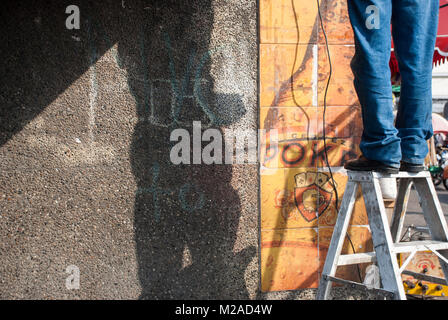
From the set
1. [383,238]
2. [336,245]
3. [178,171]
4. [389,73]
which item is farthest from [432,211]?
[178,171]

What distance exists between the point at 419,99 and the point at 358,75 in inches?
15.6

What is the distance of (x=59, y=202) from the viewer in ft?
8.82

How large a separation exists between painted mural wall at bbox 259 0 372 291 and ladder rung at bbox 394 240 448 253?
41.4 inches

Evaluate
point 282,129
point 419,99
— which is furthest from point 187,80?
point 419,99

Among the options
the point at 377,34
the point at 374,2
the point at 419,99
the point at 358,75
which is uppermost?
the point at 374,2

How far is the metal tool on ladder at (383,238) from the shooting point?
1.79 metres

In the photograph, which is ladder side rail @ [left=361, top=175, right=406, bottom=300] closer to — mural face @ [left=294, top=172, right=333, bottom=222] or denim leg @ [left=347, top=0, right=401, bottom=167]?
denim leg @ [left=347, top=0, right=401, bottom=167]

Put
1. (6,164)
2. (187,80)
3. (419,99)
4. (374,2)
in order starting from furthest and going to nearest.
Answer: (187,80) → (6,164) → (419,99) → (374,2)

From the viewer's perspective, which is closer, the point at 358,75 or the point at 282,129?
the point at 358,75

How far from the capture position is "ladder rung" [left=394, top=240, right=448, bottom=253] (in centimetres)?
185

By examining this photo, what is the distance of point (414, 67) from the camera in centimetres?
205

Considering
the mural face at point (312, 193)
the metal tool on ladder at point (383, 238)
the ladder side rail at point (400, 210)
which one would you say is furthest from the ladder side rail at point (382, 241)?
the mural face at point (312, 193)

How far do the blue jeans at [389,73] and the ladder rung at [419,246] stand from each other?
42 centimetres
